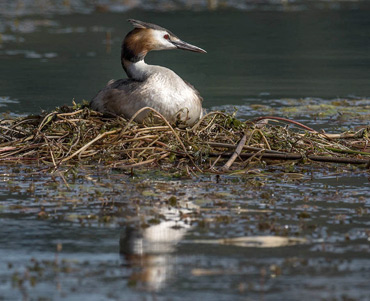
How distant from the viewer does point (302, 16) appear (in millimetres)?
26422

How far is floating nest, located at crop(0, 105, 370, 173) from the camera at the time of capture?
320 inches

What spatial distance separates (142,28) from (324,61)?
9047mm

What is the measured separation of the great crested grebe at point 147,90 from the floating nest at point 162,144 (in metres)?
0.13

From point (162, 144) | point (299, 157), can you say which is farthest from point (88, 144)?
point (299, 157)

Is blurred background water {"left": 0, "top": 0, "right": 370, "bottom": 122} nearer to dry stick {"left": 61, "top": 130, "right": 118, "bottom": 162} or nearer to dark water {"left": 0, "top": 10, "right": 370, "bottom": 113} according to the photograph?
dark water {"left": 0, "top": 10, "right": 370, "bottom": 113}

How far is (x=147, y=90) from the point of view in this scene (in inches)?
351

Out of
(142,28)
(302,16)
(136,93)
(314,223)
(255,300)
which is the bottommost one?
(255,300)

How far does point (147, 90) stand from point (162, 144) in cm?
78

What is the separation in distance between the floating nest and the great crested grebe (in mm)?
127

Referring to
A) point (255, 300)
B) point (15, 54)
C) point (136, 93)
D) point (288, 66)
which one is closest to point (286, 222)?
point (255, 300)

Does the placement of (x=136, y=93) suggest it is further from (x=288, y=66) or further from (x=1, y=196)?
(x=288, y=66)

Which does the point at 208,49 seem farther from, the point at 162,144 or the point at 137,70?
the point at 162,144

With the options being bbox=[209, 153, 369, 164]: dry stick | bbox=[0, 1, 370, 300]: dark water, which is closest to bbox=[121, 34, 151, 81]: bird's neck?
bbox=[209, 153, 369, 164]: dry stick

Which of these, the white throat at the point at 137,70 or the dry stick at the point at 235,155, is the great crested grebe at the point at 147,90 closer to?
the white throat at the point at 137,70
